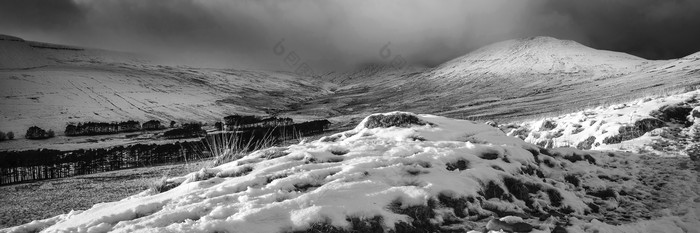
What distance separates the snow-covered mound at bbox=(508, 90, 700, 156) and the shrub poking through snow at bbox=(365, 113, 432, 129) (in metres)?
7.21

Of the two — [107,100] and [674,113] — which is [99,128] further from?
[674,113]

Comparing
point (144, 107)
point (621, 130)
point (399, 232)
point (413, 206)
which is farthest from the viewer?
point (144, 107)

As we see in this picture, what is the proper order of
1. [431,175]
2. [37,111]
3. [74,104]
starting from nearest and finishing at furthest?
[431,175], [37,111], [74,104]

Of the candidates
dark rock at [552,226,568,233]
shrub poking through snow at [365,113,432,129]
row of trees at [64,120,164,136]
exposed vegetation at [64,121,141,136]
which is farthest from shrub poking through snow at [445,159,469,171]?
row of trees at [64,120,164,136]

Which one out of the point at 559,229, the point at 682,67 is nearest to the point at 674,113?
the point at 559,229

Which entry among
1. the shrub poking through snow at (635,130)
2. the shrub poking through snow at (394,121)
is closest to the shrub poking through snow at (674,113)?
the shrub poking through snow at (635,130)

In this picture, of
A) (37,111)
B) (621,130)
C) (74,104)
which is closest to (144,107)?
(74,104)

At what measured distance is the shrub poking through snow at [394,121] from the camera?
Result: 1138cm

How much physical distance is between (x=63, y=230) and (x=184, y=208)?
63.1 inches

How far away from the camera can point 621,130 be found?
1438cm

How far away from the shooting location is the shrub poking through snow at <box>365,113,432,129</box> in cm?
1138

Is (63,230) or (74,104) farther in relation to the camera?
(74,104)

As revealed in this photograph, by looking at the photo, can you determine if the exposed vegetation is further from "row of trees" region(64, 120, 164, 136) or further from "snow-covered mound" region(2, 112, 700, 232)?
"snow-covered mound" region(2, 112, 700, 232)

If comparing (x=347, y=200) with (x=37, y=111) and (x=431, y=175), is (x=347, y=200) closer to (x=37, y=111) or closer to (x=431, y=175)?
(x=431, y=175)
